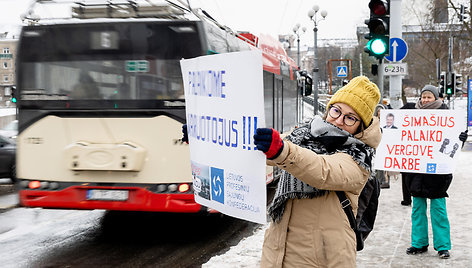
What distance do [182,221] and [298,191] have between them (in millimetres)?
6426

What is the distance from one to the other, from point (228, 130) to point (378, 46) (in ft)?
20.6

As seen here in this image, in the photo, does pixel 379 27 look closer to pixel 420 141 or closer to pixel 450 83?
pixel 420 141

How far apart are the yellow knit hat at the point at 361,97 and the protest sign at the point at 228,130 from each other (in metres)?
0.60

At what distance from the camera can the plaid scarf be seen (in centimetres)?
284

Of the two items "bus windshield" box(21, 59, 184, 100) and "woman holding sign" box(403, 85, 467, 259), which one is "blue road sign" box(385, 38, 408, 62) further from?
"bus windshield" box(21, 59, 184, 100)

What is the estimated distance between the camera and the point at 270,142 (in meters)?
2.42

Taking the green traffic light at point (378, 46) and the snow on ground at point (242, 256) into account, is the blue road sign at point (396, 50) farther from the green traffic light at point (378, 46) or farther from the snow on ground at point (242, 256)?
the snow on ground at point (242, 256)

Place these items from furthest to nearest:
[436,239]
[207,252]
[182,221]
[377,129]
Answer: [182,221] < [207,252] < [436,239] < [377,129]

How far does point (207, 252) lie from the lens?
6.93 meters

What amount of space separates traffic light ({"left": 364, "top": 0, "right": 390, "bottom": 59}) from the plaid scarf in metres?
5.96

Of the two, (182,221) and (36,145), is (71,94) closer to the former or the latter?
(36,145)

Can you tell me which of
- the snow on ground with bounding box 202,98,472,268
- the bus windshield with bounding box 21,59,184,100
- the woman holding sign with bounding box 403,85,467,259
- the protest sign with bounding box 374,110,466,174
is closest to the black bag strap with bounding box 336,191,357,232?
the snow on ground with bounding box 202,98,472,268

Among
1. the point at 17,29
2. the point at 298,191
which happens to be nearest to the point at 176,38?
the point at 17,29

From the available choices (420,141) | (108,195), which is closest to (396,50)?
(420,141)
